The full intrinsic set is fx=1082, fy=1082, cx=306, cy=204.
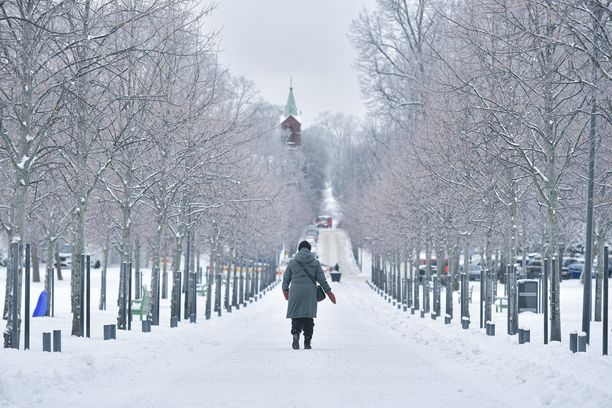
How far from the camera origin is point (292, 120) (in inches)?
6368

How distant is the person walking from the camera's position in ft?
58.5

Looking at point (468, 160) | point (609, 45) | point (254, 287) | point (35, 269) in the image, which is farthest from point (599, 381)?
point (35, 269)

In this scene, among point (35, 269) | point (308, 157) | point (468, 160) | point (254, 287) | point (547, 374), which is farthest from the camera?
point (308, 157)

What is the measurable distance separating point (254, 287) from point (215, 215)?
20526 millimetres

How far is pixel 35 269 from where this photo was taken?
202ft

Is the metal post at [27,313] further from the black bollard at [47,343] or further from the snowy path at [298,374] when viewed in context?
the snowy path at [298,374]

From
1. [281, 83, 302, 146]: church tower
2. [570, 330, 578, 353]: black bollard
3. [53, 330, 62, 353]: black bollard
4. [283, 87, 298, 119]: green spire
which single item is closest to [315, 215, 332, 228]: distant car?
[281, 83, 302, 146]: church tower

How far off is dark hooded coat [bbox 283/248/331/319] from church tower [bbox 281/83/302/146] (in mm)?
135835

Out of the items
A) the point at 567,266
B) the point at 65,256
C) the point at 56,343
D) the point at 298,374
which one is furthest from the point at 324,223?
the point at 298,374

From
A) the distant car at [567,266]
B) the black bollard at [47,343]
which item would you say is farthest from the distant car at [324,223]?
the black bollard at [47,343]

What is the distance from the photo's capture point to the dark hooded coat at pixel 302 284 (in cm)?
1786

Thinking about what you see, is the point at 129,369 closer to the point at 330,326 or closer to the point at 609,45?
the point at 609,45

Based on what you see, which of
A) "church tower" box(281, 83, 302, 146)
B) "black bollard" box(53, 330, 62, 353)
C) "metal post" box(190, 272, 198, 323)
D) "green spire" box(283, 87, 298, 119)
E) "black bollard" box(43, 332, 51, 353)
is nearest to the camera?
"black bollard" box(43, 332, 51, 353)

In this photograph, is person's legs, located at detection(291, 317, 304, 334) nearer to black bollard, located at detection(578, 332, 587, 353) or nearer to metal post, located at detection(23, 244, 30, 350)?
metal post, located at detection(23, 244, 30, 350)
